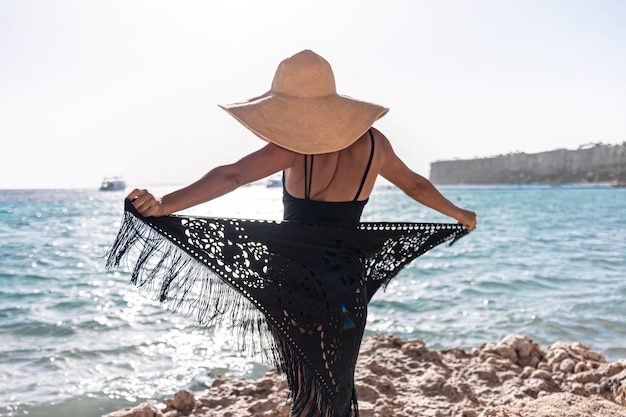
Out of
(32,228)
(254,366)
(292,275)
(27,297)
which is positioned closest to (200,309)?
(292,275)

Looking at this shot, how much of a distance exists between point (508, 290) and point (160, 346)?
20.4 ft

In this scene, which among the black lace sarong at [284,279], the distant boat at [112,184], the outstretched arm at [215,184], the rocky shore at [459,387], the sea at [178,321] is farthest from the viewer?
the distant boat at [112,184]

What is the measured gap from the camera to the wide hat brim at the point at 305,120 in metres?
2.07

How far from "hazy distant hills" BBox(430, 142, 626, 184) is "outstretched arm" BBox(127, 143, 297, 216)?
95.3 m

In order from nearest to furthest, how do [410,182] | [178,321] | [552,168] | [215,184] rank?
[215,184] < [410,182] < [178,321] < [552,168]

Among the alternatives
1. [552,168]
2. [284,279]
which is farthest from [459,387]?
[552,168]

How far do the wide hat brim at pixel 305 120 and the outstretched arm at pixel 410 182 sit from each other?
0.66 feet

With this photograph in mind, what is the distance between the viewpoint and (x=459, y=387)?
4.21m

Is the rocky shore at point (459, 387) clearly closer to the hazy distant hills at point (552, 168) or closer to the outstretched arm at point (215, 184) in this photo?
the outstretched arm at point (215, 184)

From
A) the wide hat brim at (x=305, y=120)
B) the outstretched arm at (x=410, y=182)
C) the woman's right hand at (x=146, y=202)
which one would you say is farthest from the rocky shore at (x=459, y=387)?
the woman's right hand at (x=146, y=202)

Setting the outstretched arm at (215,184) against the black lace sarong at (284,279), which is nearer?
the outstretched arm at (215,184)

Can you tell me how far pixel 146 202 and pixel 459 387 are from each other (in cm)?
310

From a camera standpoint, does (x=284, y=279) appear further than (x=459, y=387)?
No

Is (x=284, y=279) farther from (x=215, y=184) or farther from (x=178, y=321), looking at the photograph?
(x=178, y=321)
